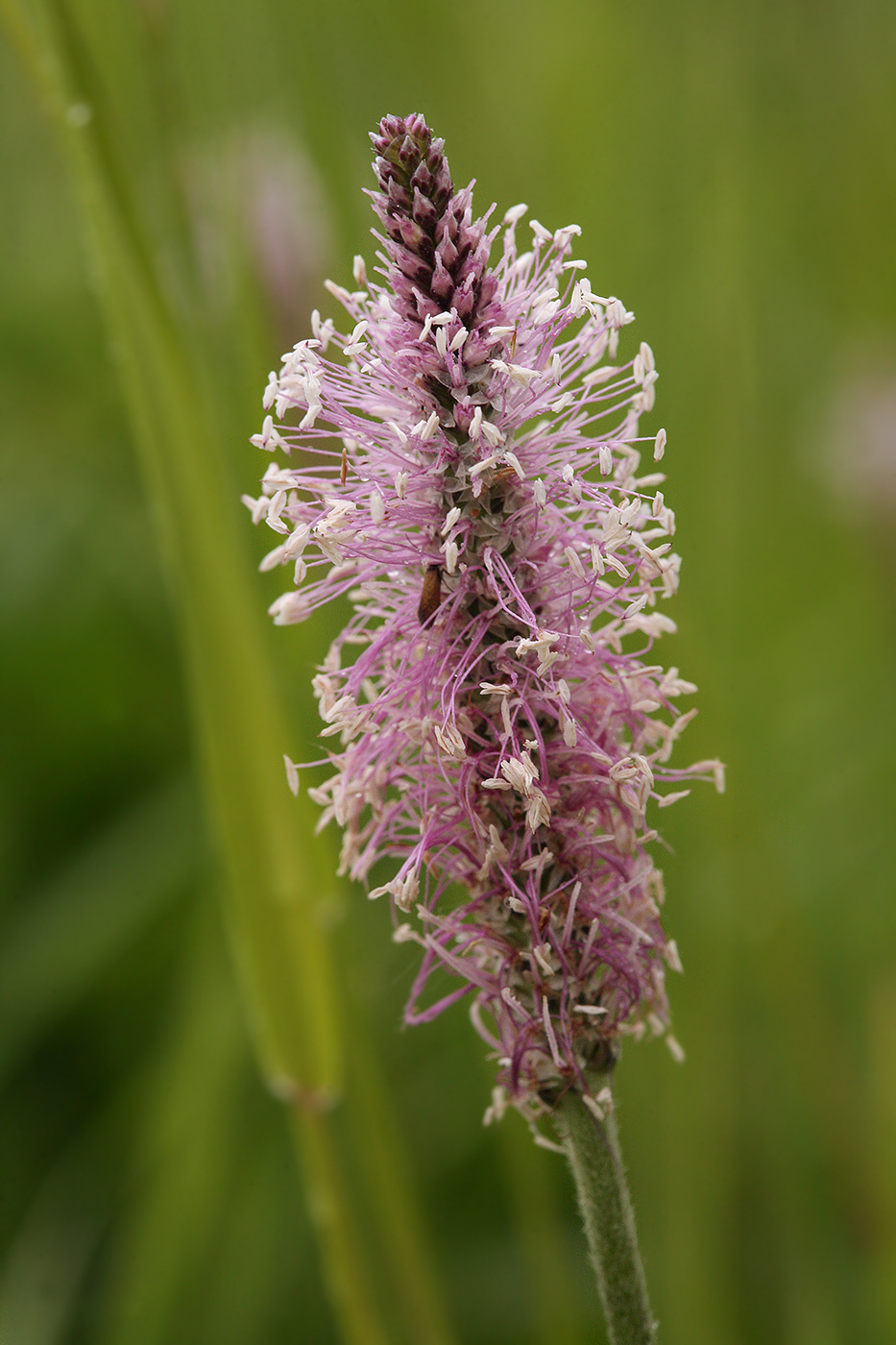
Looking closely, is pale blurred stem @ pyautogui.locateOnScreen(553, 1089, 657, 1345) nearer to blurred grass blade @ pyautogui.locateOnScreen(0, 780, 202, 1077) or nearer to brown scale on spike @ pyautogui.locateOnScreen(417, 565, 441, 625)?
brown scale on spike @ pyautogui.locateOnScreen(417, 565, 441, 625)

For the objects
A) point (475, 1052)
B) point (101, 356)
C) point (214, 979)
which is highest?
point (101, 356)

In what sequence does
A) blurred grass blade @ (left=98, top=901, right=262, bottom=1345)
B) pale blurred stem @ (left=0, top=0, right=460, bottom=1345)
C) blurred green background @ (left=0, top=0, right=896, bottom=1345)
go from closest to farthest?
pale blurred stem @ (left=0, top=0, right=460, bottom=1345) → blurred green background @ (left=0, top=0, right=896, bottom=1345) → blurred grass blade @ (left=98, top=901, right=262, bottom=1345)

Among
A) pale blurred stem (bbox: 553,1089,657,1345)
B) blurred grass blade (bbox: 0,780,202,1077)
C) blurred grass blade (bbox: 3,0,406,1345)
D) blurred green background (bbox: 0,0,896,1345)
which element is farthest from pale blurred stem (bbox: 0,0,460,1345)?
blurred grass blade (bbox: 0,780,202,1077)

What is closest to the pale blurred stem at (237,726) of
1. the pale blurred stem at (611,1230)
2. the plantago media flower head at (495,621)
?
the plantago media flower head at (495,621)

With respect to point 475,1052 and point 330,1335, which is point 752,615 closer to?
point 475,1052

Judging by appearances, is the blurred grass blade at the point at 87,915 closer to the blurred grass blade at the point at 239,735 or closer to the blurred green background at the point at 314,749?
the blurred green background at the point at 314,749

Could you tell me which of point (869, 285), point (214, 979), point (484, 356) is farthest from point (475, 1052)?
point (869, 285)
